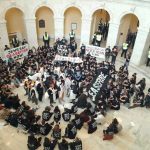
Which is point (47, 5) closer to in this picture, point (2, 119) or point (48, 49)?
point (48, 49)

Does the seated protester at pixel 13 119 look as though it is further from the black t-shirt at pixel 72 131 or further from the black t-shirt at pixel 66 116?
the black t-shirt at pixel 72 131

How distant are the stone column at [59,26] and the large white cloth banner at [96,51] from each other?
4.01 m

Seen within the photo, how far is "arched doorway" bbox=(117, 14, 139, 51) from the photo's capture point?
18438 mm

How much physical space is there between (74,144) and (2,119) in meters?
4.57

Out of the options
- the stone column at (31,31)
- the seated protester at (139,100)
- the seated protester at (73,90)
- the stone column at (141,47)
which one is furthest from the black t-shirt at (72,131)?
the stone column at (31,31)

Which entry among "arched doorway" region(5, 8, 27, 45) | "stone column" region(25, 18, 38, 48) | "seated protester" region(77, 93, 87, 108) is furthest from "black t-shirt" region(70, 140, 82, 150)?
"arched doorway" region(5, 8, 27, 45)

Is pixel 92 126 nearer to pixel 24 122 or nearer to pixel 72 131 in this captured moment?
pixel 72 131

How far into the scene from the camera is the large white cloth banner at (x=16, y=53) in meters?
15.9

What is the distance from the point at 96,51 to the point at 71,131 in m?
8.30

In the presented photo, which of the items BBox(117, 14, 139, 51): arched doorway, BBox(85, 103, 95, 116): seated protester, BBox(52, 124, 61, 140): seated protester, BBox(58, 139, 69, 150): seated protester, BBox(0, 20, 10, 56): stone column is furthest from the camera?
BBox(117, 14, 139, 51): arched doorway

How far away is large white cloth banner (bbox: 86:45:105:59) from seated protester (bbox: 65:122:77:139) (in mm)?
7952

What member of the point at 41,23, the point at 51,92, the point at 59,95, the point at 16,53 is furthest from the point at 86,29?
the point at 51,92

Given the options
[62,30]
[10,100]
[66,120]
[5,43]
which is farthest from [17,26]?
[66,120]

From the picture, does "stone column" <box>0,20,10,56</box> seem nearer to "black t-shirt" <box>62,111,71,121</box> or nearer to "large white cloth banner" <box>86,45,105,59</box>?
"large white cloth banner" <box>86,45,105,59</box>
